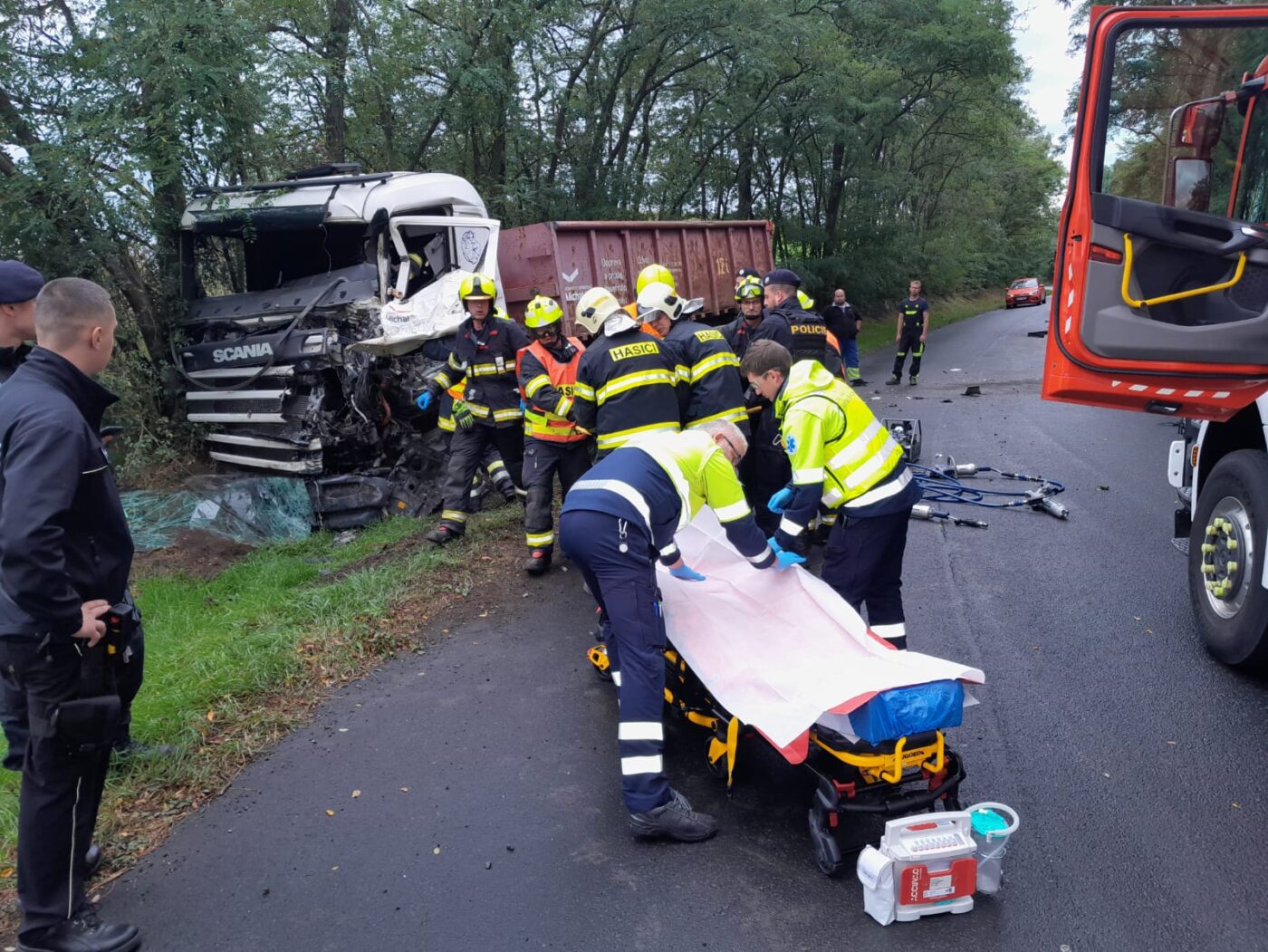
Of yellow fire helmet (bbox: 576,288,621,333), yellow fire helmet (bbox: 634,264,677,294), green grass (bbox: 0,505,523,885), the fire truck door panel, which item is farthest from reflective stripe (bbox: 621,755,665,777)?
yellow fire helmet (bbox: 634,264,677,294)

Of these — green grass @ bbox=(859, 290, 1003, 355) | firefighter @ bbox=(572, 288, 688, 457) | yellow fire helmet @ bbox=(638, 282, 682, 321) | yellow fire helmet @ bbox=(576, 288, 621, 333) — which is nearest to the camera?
firefighter @ bbox=(572, 288, 688, 457)

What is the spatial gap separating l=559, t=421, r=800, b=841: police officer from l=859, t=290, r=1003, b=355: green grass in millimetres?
18676

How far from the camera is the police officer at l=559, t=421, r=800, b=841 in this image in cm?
313

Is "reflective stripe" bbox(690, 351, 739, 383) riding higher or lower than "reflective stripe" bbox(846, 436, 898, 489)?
higher

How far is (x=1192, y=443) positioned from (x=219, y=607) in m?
6.12

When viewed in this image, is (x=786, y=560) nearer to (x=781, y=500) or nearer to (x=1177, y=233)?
(x=781, y=500)

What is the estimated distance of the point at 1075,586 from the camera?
5414mm

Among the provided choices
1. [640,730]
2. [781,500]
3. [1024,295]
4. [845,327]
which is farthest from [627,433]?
[1024,295]

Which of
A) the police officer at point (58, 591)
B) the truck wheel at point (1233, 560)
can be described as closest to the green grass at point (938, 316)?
the truck wheel at point (1233, 560)

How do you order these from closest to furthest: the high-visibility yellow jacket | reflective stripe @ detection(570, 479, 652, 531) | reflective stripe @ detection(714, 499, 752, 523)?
reflective stripe @ detection(570, 479, 652, 531) → reflective stripe @ detection(714, 499, 752, 523) → the high-visibility yellow jacket

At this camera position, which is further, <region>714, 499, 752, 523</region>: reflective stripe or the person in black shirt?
the person in black shirt

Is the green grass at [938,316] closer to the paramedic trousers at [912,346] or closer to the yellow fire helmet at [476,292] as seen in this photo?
the paramedic trousers at [912,346]

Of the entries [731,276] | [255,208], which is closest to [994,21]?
[731,276]

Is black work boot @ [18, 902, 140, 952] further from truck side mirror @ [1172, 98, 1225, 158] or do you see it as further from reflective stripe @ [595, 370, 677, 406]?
truck side mirror @ [1172, 98, 1225, 158]
